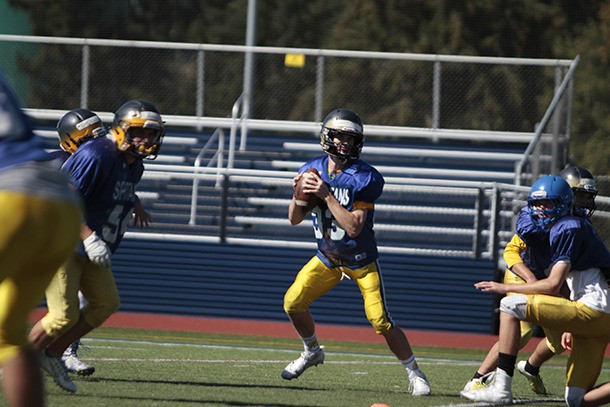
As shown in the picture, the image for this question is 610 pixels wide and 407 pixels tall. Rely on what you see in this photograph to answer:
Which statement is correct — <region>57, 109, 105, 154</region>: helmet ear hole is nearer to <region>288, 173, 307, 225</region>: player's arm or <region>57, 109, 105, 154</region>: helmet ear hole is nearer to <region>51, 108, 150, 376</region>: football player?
<region>51, 108, 150, 376</region>: football player

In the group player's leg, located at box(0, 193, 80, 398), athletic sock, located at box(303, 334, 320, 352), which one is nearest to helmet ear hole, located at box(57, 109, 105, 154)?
athletic sock, located at box(303, 334, 320, 352)

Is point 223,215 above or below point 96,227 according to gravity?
below

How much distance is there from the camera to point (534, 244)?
24.5 ft

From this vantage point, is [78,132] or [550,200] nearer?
[550,200]

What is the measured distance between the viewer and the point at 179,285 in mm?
14227

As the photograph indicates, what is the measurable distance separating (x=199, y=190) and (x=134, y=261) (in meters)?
1.56

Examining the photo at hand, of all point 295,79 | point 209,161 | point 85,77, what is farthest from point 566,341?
point 85,77

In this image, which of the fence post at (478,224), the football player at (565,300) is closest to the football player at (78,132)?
the football player at (565,300)

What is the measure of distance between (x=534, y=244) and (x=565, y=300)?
0.70m

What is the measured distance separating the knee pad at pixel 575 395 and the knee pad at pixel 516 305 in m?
0.52

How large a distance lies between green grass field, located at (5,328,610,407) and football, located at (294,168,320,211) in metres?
1.24

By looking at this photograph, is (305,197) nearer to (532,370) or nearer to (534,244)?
(534,244)

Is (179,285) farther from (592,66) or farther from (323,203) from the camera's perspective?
(592,66)

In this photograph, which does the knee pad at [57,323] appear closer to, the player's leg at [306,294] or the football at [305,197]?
the player's leg at [306,294]
